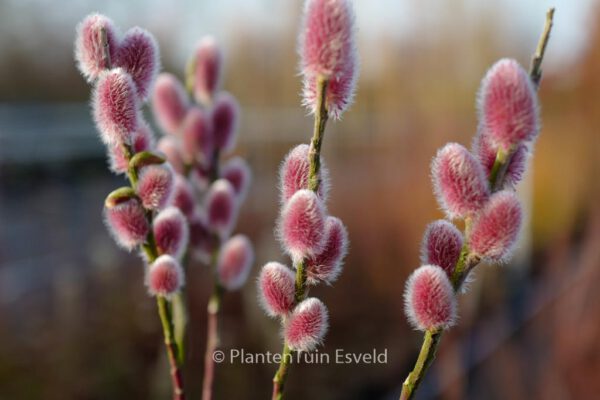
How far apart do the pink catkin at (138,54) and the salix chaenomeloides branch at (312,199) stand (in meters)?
0.11

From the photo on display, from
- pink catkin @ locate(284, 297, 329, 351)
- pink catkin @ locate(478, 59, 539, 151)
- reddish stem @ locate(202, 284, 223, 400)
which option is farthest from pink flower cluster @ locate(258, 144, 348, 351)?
reddish stem @ locate(202, 284, 223, 400)

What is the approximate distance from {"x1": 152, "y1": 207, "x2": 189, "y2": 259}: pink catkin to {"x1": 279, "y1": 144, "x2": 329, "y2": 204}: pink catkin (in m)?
0.12

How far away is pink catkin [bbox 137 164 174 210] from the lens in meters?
0.42

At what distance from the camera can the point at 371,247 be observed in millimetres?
2740

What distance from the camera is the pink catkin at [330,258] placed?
0.37 meters

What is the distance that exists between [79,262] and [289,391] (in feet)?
4.68

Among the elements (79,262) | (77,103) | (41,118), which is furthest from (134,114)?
(77,103)

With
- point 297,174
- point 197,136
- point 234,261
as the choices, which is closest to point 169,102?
point 197,136

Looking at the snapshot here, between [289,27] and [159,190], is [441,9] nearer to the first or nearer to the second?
[289,27]

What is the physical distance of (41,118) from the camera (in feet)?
18.3

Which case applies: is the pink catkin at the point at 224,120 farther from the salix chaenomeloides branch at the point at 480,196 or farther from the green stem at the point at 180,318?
the salix chaenomeloides branch at the point at 480,196

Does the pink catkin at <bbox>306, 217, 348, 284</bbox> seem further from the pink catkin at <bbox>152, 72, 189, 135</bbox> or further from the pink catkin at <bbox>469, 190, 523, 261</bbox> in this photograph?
the pink catkin at <bbox>152, 72, 189, 135</bbox>

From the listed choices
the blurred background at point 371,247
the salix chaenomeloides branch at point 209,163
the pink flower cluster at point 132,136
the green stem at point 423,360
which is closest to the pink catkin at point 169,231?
the pink flower cluster at point 132,136

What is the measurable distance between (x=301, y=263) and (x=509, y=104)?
0.15m
